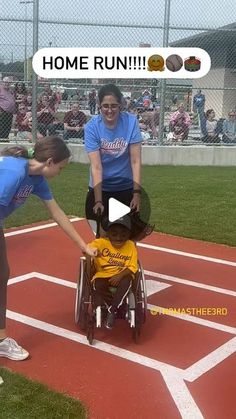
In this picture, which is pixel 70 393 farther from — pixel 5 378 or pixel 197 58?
pixel 197 58

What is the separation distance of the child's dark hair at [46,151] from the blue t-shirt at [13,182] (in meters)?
0.06

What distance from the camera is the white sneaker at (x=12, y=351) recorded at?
389 cm

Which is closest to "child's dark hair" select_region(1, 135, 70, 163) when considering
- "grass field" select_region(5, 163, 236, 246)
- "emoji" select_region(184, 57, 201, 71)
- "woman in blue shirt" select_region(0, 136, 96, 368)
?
"woman in blue shirt" select_region(0, 136, 96, 368)

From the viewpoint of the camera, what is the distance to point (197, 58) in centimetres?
1328

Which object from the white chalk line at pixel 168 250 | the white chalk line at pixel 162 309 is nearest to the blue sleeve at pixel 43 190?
the white chalk line at pixel 162 309

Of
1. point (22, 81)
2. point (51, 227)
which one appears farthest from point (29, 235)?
point (22, 81)

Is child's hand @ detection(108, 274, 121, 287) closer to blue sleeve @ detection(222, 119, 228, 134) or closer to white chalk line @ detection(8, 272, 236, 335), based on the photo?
white chalk line @ detection(8, 272, 236, 335)

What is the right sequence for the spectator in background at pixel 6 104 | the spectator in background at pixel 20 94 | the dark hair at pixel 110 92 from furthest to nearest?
the spectator in background at pixel 20 94 → the spectator in background at pixel 6 104 → the dark hair at pixel 110 92

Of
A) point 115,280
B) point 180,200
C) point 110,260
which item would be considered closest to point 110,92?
point 110,260

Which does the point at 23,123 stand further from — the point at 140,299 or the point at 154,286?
the point at 140,299

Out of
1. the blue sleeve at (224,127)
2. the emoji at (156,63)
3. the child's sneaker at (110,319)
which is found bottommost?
the child's sneaker at (110,319)

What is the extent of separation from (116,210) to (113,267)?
1.56ft

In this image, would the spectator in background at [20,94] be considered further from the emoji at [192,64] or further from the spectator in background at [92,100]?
the emoji at [192,64]

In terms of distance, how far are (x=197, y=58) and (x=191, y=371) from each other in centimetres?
1078
